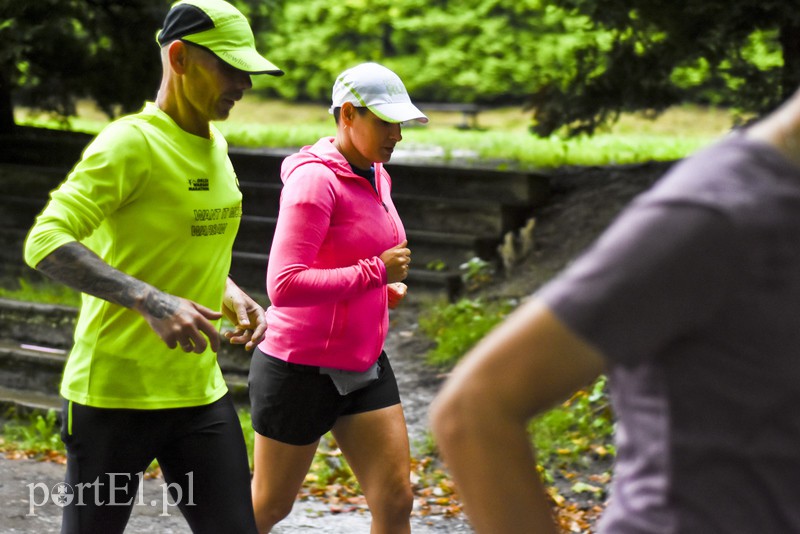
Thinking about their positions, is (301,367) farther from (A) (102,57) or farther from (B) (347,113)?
(A) (102,57)

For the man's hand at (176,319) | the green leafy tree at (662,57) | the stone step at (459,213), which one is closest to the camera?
the man's hand at (176,319)

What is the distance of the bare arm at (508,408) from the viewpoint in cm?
140

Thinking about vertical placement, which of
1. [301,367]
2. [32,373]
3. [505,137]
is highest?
[505,137]

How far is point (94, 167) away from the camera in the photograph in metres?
3.21

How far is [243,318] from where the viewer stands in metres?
3.71

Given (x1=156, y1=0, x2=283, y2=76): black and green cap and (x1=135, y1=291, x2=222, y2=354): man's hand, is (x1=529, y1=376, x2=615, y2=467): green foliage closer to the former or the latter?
(x1=156, y1=0, x2=283, y2=76): black and green cap

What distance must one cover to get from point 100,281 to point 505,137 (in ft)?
42.5

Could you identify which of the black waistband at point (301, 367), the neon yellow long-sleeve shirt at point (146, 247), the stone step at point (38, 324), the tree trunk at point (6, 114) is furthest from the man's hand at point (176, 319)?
the tree trunk at point (6, 114)

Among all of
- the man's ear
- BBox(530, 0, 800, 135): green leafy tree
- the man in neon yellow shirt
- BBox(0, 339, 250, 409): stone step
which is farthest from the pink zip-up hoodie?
BBox(530, 0, 800, 135): green leafy tree

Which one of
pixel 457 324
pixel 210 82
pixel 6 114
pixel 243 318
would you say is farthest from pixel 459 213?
pixel 210 82

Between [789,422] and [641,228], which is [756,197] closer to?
[641,228]

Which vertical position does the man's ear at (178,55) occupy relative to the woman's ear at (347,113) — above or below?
below

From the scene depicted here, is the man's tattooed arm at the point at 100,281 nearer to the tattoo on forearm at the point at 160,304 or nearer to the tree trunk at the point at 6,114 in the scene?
the tattoo on forearm at the point at 160,304

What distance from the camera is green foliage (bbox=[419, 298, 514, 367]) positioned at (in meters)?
8.40
